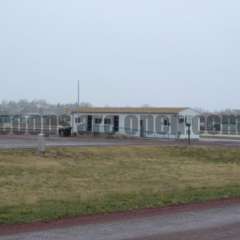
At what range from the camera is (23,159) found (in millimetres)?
28484

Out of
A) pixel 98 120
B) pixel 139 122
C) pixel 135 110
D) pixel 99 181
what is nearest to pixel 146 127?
pixel 139 122

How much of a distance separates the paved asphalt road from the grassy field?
1398mm

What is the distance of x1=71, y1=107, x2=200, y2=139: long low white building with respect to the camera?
62094 millimetres

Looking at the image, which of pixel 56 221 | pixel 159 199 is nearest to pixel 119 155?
pixel 159 199

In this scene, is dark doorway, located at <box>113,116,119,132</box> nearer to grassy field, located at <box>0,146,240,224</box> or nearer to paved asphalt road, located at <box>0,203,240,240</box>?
grassy field, located at <box>0,146,240,224</box>

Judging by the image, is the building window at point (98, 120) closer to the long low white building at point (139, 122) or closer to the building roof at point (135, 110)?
the long low white building at point (139, 122)

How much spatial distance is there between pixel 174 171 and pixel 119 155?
8.03 metres

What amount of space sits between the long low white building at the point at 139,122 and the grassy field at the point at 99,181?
25.1 metres

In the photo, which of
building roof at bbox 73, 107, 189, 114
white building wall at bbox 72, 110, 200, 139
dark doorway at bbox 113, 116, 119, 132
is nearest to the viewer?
white building wall at bbox 72, 110, 200, 139

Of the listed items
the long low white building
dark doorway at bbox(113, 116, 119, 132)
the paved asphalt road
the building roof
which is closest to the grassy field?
the paved asphalt road

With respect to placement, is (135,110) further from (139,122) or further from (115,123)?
(115,123)

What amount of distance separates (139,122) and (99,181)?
1669 inches

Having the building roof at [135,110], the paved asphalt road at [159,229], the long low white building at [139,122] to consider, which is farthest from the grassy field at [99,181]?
the building roof at [135,110]

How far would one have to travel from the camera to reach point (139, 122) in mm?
64625
